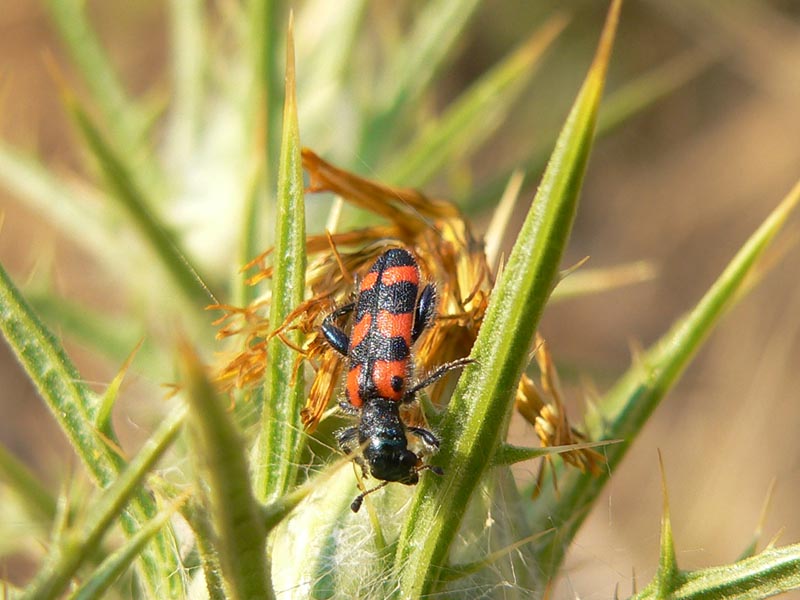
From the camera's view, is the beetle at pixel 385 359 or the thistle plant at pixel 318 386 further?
the beetle at pixel 385 359

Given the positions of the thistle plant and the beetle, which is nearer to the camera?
the thistle plant

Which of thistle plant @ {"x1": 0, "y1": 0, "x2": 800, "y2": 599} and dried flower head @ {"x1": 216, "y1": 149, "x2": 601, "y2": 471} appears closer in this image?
thistle plant @ {"x1": 0, "y1": 0, "x2": 800, "y2": 599}

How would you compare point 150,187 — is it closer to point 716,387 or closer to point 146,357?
point 146,357

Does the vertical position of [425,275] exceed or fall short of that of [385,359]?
it exceeds it

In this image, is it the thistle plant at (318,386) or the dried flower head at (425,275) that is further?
the dried flower head at (425,275)

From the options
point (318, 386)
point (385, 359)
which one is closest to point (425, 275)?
point (385, 359)

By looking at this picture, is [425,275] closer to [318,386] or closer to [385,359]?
[385,359]
